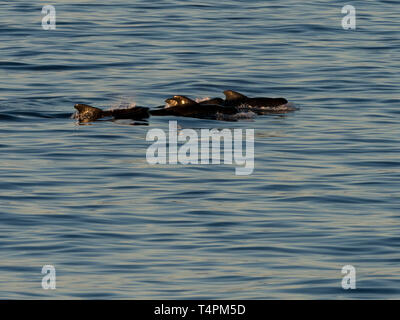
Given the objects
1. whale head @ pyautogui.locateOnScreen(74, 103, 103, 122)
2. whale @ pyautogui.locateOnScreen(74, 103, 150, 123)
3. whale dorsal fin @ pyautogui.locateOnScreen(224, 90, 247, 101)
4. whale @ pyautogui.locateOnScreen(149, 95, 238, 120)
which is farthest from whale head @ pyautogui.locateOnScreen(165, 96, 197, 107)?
whale head @ pyautogui.locateOnScreen(74, 103, 103, 122)

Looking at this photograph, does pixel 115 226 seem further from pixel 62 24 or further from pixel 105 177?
pixel 62 24

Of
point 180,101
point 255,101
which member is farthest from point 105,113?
point 255,101

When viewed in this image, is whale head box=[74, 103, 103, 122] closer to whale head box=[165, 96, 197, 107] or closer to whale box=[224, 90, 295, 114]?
whale head box=[165, 96, 197, 107]

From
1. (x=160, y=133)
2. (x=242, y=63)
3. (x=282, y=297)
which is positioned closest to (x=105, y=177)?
(x=160, y=133)

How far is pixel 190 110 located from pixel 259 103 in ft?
4.48

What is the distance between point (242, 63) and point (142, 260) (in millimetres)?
15940

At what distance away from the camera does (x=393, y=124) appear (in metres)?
22.0

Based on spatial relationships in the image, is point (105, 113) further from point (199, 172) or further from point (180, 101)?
point (199, 172)

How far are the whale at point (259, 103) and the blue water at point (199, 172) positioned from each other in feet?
1.24

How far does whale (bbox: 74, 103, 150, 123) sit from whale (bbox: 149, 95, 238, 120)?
14.8 inches

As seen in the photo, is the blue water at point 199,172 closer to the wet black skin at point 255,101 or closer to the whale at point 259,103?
the whale at point 259,103

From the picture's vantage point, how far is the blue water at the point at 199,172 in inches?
518

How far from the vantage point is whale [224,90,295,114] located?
77.2 ft

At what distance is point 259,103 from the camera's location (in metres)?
23.7
